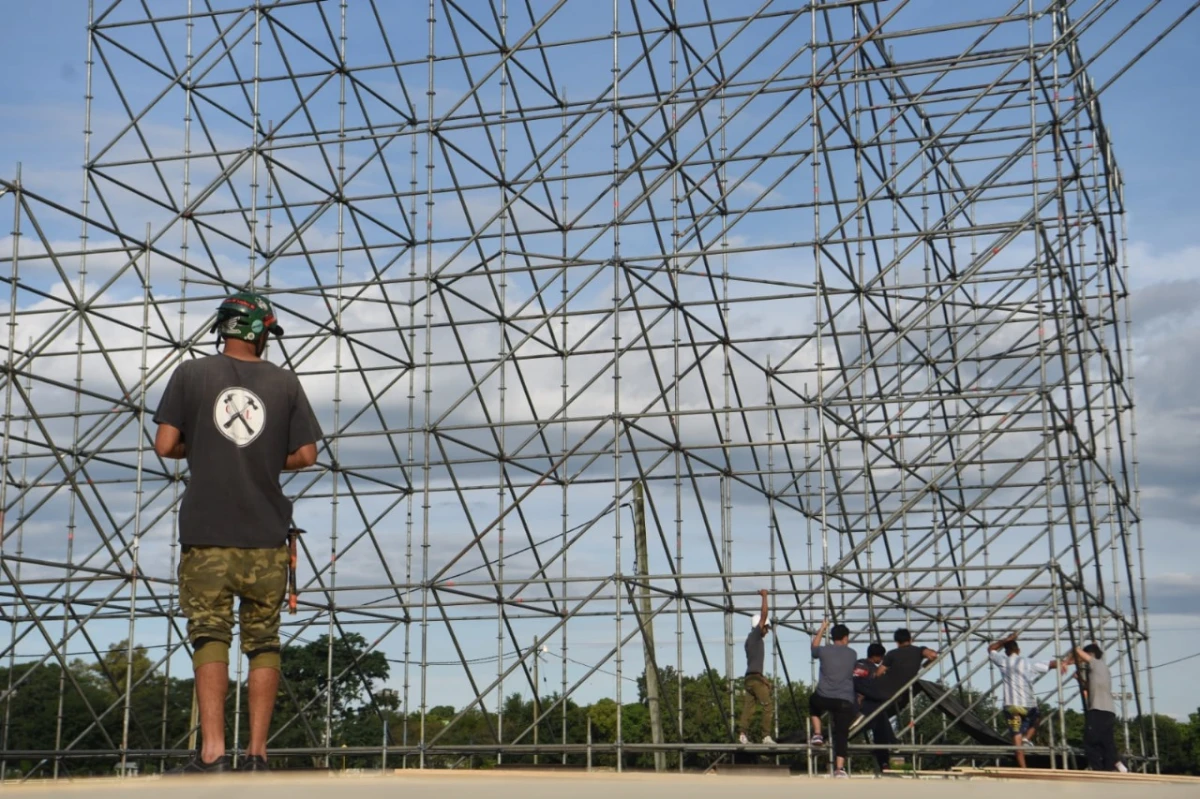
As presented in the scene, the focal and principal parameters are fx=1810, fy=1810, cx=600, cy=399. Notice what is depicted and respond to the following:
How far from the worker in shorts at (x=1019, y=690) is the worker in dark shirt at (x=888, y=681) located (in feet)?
2.42

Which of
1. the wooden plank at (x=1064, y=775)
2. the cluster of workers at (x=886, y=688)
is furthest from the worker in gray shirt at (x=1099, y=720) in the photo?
the wooden plank at (x=1064, y=775)

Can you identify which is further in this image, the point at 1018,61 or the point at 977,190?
the point at 977,190

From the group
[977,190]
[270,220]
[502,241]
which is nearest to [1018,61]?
[977,190]

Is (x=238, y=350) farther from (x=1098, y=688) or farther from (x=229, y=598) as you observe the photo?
(x=1098, y=688)

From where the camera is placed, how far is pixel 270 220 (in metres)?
23.6

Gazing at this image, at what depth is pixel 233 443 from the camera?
5371 mm

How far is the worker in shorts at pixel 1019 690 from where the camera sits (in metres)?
16.8

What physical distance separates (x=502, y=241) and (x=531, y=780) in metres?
17.4

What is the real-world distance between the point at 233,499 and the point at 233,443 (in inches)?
6.6

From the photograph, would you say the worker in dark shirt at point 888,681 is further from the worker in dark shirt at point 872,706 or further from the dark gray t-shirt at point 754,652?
the dark gray t-shirt at point 754,652

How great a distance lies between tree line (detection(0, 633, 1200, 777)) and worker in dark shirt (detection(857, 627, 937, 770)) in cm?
113

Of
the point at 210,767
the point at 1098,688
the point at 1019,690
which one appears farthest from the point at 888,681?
→ the point at 210,767

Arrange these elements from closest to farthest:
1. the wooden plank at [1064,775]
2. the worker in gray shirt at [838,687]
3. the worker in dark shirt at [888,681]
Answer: the wooden plank at [1064,775]
the worker in gray shirt at [838,687]
the worker in dark shirt at [888,681]

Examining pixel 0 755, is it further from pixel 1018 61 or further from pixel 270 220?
pixel 1018 61
